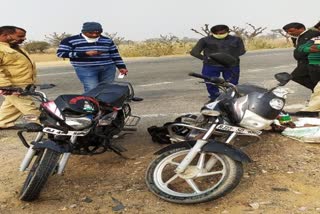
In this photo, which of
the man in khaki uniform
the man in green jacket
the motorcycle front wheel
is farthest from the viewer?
the man in green jacket

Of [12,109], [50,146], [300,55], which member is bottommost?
[12,109]

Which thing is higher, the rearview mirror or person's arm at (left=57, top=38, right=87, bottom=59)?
the rearview mirror

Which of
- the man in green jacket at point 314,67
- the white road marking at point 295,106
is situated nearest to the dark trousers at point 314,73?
the man in green jacket at point 314,67

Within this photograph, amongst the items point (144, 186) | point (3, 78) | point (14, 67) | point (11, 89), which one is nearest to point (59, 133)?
point (11, 89)

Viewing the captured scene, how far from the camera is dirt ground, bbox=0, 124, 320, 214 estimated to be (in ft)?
12.6

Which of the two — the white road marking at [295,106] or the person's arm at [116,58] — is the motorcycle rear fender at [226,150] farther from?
the white road marking at [295,106]

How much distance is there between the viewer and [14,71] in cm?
674

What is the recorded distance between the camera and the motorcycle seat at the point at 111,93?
467 cm

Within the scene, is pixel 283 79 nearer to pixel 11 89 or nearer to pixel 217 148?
pixel 217 148

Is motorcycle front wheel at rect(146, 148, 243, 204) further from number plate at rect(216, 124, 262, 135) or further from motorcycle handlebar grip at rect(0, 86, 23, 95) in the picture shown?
motorcycle handlebar grip at rect(0, 86, 23, 95)

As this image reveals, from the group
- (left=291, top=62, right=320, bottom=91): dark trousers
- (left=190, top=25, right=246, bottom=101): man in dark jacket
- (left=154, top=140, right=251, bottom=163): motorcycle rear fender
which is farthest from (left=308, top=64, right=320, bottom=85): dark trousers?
(left=154, top=140, right=251, bottom=163): motorcycle rear fender

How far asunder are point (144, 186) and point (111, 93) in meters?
1.12

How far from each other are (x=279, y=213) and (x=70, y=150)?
1.87 meters

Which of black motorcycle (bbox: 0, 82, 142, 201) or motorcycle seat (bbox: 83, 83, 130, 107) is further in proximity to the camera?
motorcycle seat (bbox: 83, 83, 130, 107)
